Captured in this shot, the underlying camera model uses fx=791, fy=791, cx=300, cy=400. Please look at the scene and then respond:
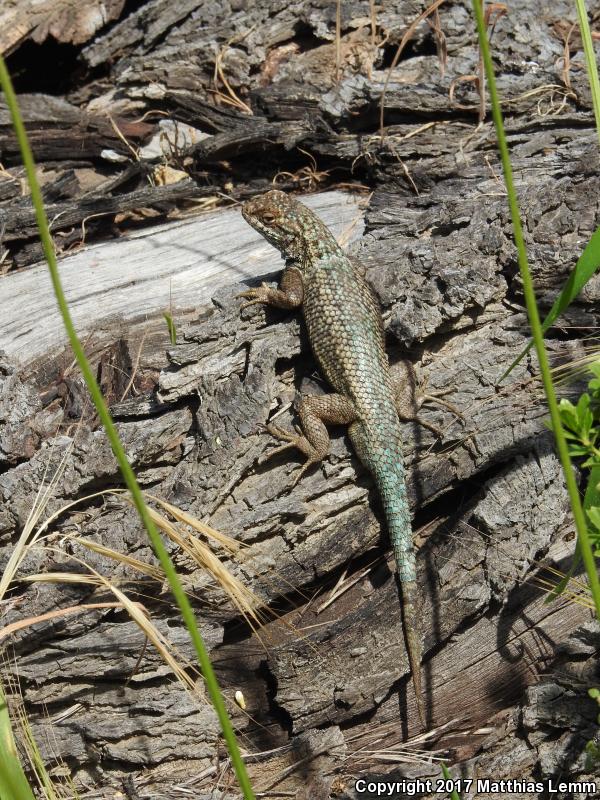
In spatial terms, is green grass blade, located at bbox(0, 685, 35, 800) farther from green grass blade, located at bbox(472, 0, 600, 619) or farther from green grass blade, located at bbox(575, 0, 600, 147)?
green grass blade, located at bbox(575, 0, 600, 147)

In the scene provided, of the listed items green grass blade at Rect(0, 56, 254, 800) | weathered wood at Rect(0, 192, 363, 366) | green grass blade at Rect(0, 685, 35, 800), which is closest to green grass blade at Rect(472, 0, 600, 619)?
green grass blade at Rect(0, 56, 254, 800)

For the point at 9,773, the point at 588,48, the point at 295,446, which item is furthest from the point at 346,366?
the point at 9,773

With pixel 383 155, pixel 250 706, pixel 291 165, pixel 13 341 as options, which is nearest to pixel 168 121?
pixel 291 165

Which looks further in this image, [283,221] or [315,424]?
[283,221]

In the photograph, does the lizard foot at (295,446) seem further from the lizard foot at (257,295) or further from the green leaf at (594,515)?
the green leaf at (594,515)

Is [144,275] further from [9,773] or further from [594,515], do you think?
[9,773]
